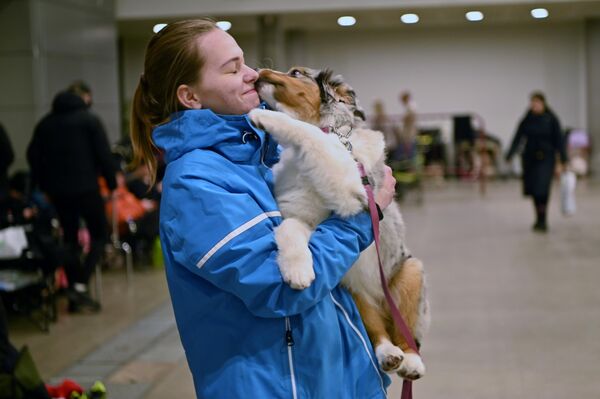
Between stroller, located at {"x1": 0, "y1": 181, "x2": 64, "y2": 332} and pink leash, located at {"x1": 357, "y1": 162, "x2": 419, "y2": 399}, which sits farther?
stroller, located at {"x1": 0, "y1": 181, "x2": 64, "y2": 332}

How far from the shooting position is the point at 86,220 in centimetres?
807

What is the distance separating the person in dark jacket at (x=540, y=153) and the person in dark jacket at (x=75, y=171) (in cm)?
650

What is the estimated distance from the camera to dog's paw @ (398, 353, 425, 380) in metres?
2.52

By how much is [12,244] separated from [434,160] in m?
15.7

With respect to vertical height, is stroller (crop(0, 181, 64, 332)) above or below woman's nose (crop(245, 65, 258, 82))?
below

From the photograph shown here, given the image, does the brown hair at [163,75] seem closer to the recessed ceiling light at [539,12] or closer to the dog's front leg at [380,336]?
the dog's front leg at [380,336]

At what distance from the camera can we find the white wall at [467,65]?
2228 cm

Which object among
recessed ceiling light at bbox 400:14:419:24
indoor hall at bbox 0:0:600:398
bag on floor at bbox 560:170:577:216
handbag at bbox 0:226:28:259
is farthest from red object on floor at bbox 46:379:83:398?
recessed ceiling light at bbox 400:14:419:24

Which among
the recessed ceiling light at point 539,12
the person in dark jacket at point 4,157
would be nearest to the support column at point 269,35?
the recessed ceiling light at point 539,12

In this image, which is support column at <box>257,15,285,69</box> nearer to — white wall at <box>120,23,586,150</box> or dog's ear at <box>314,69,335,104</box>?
white wall at <box>120,23,586,150</box>

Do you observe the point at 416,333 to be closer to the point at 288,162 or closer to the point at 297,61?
the point at 288,162

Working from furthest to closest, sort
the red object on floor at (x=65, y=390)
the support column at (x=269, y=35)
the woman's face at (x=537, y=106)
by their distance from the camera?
1. the support column at (x=269, y=35)
2. the woman's face at (x=537, y=106)
3. the red object on floor at (x=65, y=390)

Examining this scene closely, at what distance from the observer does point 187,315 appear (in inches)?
78.6

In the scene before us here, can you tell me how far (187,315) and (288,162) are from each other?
1.67ft
